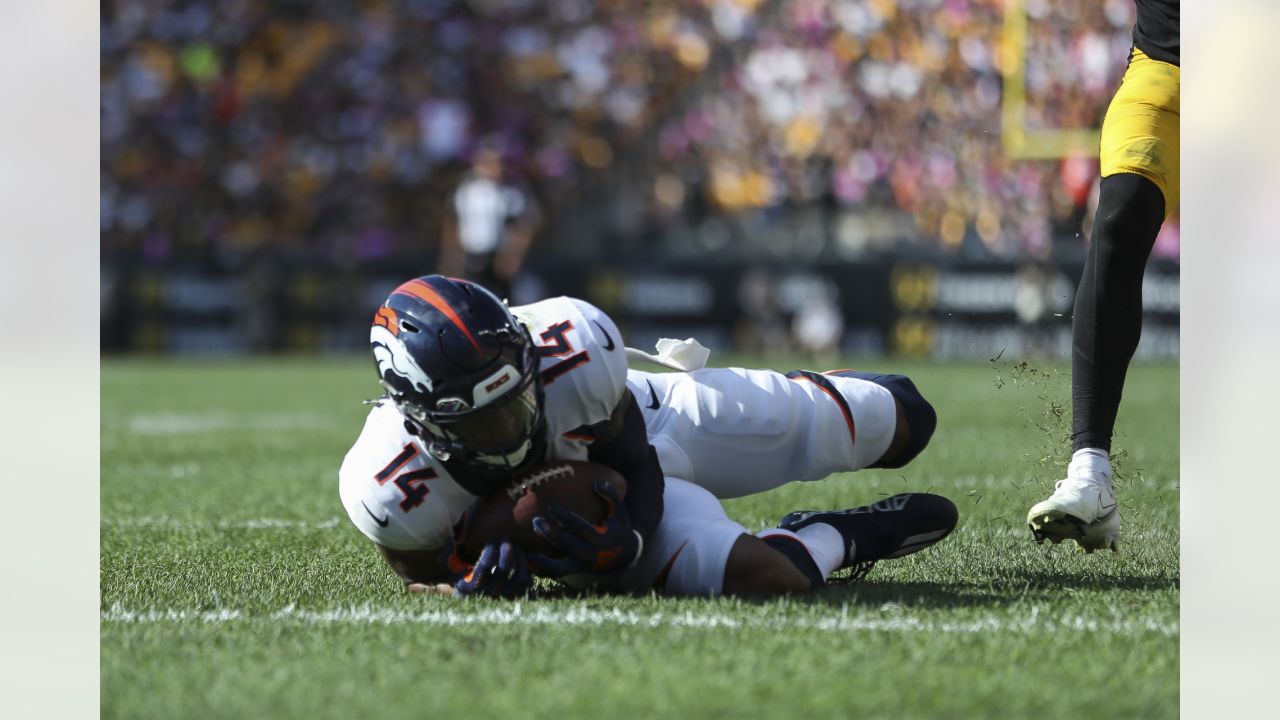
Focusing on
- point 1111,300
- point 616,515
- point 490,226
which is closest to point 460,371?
point 616,515

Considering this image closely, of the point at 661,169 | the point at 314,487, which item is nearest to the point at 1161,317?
the point at 661,169

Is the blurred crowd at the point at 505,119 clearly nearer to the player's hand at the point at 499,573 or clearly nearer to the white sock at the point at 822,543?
the white sock at the point at 822,543

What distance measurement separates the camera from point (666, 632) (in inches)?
85.9

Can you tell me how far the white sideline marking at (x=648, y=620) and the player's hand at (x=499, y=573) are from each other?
0.21ft

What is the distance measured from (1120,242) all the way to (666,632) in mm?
1222

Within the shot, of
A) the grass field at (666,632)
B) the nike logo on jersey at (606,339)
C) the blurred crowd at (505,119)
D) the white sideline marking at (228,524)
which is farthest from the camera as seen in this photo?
the blurred crowd at (505,119)

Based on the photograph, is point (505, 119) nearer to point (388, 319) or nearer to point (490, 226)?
point (490, 226)

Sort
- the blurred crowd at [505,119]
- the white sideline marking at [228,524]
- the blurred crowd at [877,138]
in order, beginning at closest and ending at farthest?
1. the white sideline marking at [228,524]
2. the blurred crowd at [877,138]
3. the blurred crowd at [505,119]

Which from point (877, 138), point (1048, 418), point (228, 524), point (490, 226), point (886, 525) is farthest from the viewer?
point (877, 138)

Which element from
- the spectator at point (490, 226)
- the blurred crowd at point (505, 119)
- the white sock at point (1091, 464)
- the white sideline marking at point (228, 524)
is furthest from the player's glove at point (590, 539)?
the blurred crowd at point (505, 119)

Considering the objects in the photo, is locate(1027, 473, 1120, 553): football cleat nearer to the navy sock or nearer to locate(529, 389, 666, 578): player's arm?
the navy sock

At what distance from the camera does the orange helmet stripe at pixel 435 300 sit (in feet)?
7.43

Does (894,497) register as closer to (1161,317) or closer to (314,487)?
(314,487)

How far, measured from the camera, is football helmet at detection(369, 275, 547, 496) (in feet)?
7.36
